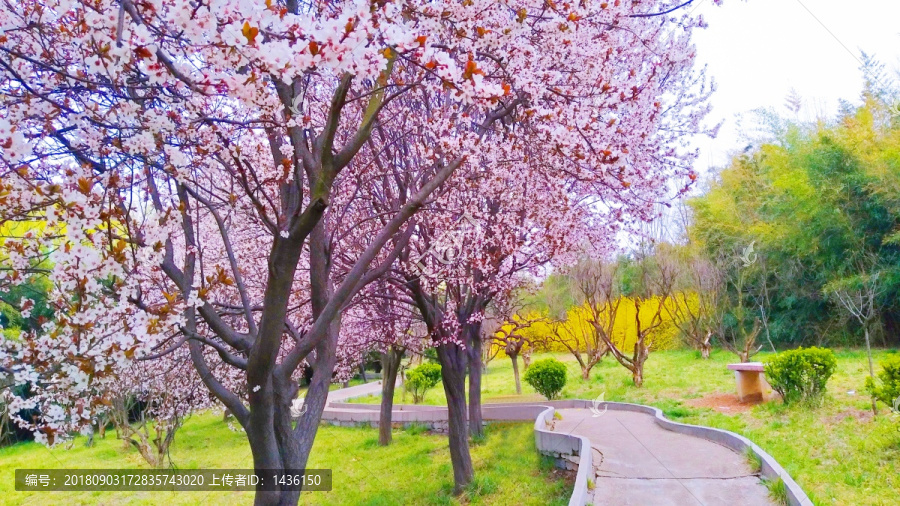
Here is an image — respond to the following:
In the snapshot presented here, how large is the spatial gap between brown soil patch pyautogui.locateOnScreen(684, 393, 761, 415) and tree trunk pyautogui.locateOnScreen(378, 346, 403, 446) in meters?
5.33

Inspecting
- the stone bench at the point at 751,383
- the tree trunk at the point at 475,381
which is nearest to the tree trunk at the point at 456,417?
the tree trunk at the point at 475,381

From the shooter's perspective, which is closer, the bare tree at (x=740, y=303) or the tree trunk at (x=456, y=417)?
the tree trunk at (x=456, y=417)

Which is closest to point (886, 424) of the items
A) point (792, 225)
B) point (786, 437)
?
point (786, 437)

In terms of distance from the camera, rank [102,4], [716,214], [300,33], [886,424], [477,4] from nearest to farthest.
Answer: [300,33] < [102,4] < [477,4] < [886,424] < [716,214]

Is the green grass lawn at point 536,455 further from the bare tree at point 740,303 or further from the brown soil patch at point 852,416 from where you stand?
the bare tree at point 740,303

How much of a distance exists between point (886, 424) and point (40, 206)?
724cm

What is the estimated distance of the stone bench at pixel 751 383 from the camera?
28.3 ft

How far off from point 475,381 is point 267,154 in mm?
5756

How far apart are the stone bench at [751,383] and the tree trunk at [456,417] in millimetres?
4532

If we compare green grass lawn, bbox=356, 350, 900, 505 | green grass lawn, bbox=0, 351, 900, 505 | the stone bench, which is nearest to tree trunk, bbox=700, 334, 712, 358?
green grass lawn, bbox=0, 351, 900, 505

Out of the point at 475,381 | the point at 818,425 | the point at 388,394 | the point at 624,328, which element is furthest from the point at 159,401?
the point at 624,328

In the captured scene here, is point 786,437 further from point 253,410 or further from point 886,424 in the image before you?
point 253,410

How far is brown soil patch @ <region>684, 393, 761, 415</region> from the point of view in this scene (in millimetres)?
8281

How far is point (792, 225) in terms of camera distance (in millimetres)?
14766
